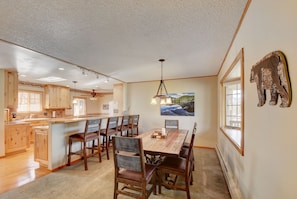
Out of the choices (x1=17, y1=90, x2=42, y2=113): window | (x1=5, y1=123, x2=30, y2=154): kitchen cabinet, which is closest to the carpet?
(x1=5, y1=123, x2=30, y2=154): kitchen cabinet

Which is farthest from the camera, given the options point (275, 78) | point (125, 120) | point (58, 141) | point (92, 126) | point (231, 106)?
point (125, 120)

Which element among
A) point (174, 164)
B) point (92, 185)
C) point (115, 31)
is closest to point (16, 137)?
point (92, 185)

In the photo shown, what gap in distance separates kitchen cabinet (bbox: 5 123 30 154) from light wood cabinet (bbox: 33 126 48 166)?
1524 millimetres

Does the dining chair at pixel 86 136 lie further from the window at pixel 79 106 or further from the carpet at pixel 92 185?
the window at pixel 79 106

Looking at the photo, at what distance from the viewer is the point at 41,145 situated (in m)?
3.36

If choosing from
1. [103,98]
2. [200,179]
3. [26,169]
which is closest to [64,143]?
[26,169]

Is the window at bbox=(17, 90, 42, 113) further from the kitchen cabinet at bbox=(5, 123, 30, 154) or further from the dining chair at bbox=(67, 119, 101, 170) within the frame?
the dining chair at bbox=(67, 119, 101, 170)

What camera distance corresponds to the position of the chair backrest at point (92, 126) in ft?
10.8

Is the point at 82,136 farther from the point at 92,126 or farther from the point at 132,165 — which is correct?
the point at 132,165

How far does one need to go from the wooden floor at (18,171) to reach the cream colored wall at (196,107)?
3499mm

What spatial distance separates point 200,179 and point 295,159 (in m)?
2.30

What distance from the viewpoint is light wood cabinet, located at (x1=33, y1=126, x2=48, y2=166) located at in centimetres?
328

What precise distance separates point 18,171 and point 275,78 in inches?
178

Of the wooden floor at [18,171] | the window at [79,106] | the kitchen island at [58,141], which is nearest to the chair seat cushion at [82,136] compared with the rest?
the kitchen island at [58,141]
